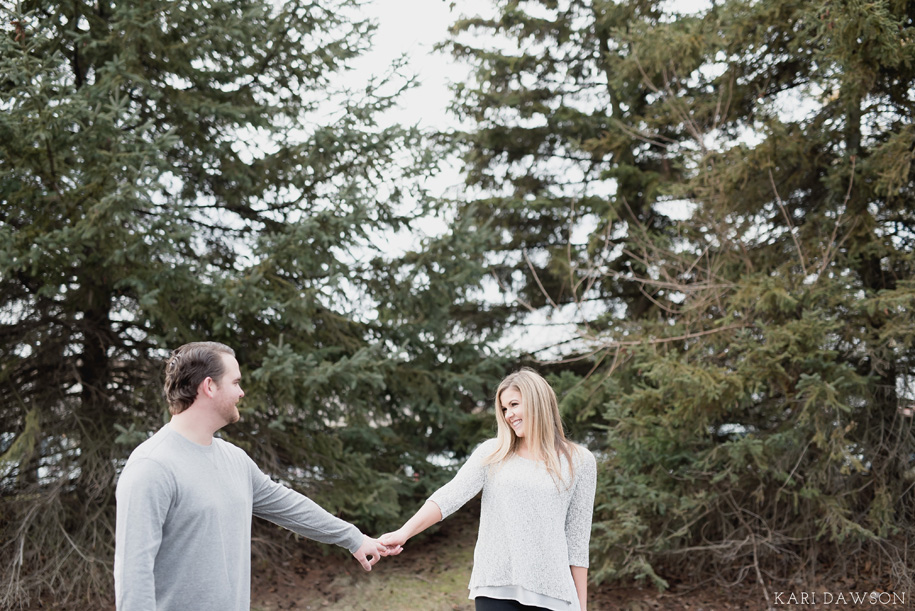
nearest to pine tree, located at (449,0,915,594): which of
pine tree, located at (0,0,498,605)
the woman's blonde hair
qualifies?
pine tree, located at (0,0,498,605)

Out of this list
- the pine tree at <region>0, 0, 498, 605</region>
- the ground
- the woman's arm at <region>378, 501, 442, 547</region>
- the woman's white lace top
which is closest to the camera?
the woman's white lace top

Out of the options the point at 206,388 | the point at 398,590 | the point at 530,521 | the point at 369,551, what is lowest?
the point at 398,590

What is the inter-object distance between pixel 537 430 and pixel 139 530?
1851 millimetres

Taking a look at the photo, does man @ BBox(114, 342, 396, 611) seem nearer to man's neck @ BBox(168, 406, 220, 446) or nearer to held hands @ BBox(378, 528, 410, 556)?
man's neck @ BBox(168, 406, 220, 446)

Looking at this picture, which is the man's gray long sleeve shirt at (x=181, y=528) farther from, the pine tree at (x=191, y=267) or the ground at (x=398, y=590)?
Answer: the ground at (x=398, y=590)

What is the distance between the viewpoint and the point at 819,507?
7297 mm

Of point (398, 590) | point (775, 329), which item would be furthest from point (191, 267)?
point (775, 329)

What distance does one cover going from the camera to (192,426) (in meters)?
2.83

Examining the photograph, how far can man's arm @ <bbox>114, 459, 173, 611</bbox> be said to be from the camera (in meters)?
2.42

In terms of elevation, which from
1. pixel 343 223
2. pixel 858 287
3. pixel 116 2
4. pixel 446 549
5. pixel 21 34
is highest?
pixel 116 2

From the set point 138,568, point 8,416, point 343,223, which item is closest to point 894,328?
point 343,223

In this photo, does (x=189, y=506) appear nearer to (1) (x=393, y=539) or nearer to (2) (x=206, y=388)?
(2) (x=206, y=388)

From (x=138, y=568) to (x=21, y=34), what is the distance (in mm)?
5828

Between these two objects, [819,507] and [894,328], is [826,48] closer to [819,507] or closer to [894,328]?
[894,328]
